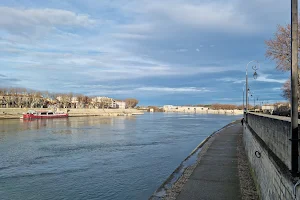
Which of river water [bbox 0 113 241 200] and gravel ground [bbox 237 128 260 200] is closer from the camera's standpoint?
gravel ground [bbox 237 128 260 200]

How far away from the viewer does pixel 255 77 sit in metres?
21.0

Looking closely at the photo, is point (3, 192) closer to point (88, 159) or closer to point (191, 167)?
point (88, 159)

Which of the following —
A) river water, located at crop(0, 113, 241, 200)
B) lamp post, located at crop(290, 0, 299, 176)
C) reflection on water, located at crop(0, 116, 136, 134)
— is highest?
lamp post, located at crop(290, 0, 299, 176)

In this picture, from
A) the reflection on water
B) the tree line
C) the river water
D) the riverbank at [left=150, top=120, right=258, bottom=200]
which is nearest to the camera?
the riverbank at [left=150, top=120, right=258, bottom=200]

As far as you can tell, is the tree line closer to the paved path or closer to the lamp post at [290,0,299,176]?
the paved path

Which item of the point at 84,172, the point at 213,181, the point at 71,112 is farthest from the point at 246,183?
the point at 71,112

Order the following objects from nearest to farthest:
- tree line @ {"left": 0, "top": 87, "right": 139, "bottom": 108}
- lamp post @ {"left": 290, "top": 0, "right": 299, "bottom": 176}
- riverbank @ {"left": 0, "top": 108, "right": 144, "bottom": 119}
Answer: lamp post @ {"left": 290, "top": 0, "right": 299, "bottom": 176}, riverbank @ {"left": 0, "top": 108, "right": 144, "bottom": 119}, tree line @ {"left": 0, "top": 87, "right": 139, "bottom": 108}

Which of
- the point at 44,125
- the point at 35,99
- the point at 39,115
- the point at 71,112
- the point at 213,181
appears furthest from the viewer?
the point at 71,112

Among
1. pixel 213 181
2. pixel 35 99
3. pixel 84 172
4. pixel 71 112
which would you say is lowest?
pixel 84 172

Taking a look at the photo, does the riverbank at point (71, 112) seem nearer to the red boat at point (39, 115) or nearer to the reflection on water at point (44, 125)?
the red boat at point (39, 115)

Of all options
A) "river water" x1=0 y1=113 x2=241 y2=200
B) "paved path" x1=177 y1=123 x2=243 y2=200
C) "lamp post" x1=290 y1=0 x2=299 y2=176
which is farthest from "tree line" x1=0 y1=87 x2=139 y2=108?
"lamp post" x1=290 y1=0 x2=299 y2=176

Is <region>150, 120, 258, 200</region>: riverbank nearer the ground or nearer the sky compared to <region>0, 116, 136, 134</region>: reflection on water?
nearer the sky

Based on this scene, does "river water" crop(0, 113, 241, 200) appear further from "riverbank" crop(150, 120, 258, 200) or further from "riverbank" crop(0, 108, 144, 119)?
"riverbank" crop(0, 108, 144, 119)

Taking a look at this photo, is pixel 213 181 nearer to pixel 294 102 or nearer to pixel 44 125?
pixel 294 102
